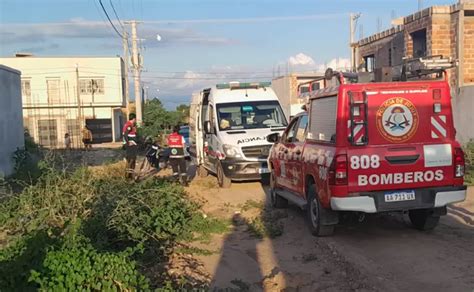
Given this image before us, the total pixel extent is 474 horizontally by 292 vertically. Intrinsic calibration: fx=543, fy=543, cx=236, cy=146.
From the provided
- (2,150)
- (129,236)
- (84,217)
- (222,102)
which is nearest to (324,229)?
(129,236)

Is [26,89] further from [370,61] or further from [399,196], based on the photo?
[399,196]

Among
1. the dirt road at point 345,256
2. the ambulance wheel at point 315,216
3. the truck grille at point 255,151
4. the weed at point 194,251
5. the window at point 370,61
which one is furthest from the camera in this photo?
the window at point 370,61

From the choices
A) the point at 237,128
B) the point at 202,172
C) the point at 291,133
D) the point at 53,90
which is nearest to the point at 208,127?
the point at 237,128

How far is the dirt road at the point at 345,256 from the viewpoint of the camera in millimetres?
5953

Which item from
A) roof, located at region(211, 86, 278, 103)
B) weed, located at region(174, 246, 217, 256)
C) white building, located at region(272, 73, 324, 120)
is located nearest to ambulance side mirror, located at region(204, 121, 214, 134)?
roof, located at region(211, 86, 278, 103)

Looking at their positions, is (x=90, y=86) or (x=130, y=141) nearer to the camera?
(x=130, y=141)

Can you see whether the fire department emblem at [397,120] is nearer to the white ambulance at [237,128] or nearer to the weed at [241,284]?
the weed at [241,284]

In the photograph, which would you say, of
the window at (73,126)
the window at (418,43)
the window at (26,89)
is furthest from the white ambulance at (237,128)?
the window at (26,89)

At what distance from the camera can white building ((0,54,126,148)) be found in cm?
5019

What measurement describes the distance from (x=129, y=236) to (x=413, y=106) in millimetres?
4266

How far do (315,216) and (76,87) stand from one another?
46149 millimetres

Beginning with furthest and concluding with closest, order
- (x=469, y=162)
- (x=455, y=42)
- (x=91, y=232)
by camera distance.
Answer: (x=455, y=42) < (x=469, y=162) < (x=91, y=232)

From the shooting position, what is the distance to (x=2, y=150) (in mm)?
→ 14703

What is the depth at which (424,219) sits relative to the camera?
804 centimetres
